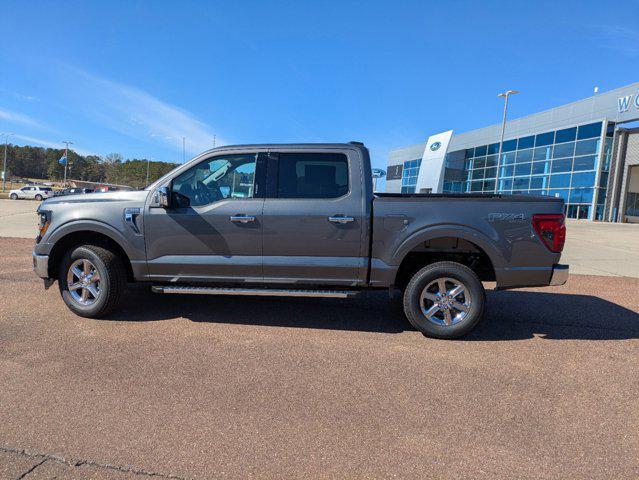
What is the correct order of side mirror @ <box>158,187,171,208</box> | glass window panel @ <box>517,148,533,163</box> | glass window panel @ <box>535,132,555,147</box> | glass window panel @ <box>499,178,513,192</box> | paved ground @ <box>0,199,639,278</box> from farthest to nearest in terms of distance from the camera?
glass window panel @ <box>499,178,513,192</box> < glass window panel @ <box>517,148,533,163</box> < glass window panel @ <box>535,132,555,147</box> < paved ground @ <box>0,199,639,278</box> < side mirror @ <box>158,187,171,208</box>

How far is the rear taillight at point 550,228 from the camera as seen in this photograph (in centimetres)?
443

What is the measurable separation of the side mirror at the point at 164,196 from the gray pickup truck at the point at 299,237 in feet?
0.05

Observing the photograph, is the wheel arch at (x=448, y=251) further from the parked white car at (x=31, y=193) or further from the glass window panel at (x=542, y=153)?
the parked white car at (x=31, y=193)

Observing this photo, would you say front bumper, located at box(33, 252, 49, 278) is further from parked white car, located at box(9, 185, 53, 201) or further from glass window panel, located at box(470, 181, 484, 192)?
parked white car, located at box(9, 185, 53, 201)

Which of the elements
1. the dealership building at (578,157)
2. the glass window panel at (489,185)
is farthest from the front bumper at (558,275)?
the glass window panel at (489,185)

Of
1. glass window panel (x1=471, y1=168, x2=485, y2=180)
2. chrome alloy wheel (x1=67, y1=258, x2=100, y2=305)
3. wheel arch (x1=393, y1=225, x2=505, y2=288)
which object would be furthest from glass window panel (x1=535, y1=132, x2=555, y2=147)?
chrome alloy wheel (x1=67, y1=258, x2=100, y2=305)

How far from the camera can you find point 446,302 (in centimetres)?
459

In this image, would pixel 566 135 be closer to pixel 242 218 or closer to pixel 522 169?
pixel 522 169

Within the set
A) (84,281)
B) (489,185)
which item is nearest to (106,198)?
(84,281)

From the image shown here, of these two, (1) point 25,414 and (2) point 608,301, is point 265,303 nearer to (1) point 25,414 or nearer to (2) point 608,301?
(1) point 25,414

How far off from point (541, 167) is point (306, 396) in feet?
128

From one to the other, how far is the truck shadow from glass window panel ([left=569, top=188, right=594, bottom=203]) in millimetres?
32174

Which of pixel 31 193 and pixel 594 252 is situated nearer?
pixel 594 252

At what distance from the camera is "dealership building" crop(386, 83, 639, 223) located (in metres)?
32.7
